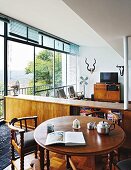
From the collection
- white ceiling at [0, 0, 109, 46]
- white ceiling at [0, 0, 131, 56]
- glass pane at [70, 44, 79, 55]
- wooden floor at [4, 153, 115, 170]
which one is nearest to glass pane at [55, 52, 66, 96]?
glass pane at [70, 44, 79, 55]

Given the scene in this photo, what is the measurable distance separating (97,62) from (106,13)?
705 cm

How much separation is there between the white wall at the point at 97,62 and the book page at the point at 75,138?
7.16 metres

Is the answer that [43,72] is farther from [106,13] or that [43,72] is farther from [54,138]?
[54,138]

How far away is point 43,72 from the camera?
260 inches

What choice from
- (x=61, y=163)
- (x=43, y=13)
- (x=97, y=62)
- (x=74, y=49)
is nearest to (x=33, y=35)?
(x=43, y=13)

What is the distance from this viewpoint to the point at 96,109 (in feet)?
10.4

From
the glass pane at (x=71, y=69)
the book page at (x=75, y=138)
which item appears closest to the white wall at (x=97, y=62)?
the glass pane at (x=71, y=69)

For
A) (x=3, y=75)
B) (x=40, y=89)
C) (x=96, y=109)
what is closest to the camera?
(x=96, y=109)

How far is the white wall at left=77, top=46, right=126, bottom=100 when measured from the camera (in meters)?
8.59

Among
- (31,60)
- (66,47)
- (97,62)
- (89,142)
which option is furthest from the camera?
(97,62)

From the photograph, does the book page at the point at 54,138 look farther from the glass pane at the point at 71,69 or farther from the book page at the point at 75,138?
the glass pane at the point at 71,69

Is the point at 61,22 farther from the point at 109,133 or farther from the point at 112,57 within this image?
the point at 112,57

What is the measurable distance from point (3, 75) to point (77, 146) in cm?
357

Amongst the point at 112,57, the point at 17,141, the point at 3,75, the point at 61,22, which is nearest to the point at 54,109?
the point at 17,141
